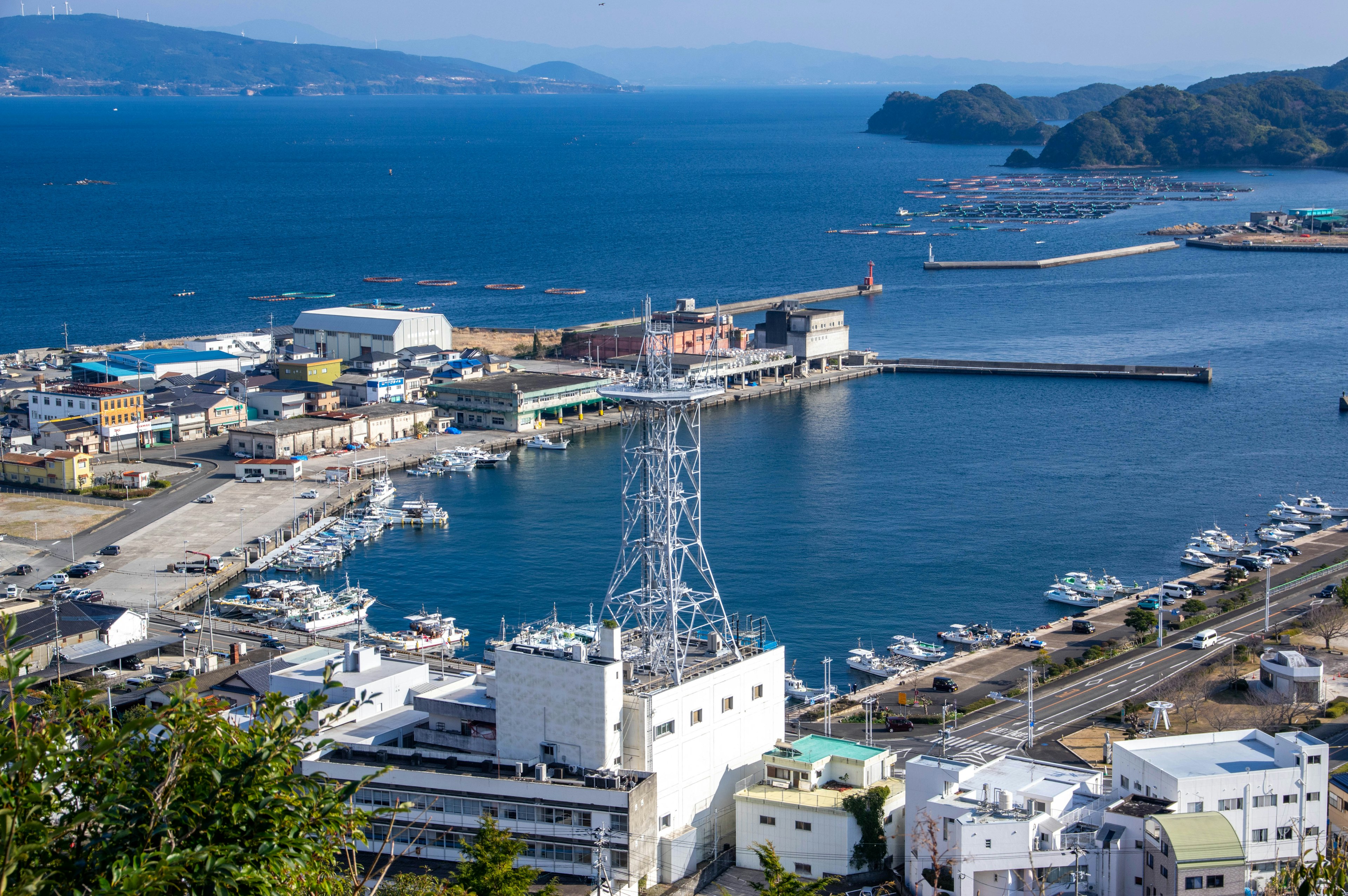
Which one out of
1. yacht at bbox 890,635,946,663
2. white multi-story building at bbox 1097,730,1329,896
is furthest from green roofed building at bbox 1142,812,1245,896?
yacht at bbox 890,635,946,663

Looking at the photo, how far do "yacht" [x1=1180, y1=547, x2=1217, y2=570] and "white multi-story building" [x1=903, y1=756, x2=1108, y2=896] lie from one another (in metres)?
11.0

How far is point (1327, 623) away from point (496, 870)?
12.1 meters

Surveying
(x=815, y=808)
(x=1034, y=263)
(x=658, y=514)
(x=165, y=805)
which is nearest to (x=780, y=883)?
(x=815, y=808)

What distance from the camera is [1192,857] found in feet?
36.0

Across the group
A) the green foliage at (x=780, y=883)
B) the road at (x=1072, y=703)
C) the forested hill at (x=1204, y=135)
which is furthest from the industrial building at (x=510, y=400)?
the forested hill at (x=1204, y=135)

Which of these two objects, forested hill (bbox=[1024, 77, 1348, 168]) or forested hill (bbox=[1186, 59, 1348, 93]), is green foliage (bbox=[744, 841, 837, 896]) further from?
forested hill (bbox=[1186, 59, 1348, 93])

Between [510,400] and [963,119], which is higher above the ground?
[963,119]

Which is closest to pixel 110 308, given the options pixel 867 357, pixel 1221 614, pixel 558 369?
pixel 558 369

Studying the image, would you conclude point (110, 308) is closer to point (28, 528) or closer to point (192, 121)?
point (28, 528)

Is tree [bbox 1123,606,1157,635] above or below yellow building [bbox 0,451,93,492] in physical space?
below

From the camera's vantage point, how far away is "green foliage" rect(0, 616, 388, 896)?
457 cm

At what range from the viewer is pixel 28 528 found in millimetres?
24172

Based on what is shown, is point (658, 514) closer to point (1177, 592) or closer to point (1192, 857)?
point (1192, 857)

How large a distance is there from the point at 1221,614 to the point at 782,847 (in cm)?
979
